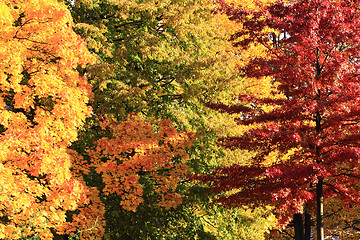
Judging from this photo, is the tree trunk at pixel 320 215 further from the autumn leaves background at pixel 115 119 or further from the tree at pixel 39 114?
the tree at pixel 39 114

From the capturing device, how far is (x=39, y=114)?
1188 centimetres

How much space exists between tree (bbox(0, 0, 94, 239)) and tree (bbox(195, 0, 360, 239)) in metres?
4.70

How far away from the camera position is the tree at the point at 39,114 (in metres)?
10.4

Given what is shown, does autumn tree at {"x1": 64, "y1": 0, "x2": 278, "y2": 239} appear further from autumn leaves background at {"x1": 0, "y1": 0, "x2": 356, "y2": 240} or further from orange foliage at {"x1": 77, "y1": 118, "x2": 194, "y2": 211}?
orange foliage at {"x1": 77, "y1": 118, "x2": 194, "y2": 211}

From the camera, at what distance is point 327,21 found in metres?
12.5

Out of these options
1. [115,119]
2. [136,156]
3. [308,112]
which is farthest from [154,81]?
[308,112]

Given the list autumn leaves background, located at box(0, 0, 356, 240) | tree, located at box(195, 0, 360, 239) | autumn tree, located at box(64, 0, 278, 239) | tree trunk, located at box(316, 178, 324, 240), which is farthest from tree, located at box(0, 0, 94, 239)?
tree trunk, located at box(316, 178, 324, 240)

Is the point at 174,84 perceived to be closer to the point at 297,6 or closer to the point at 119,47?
the point at 119,47

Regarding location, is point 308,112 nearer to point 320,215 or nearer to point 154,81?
point 320,215

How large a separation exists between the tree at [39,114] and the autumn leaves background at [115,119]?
0.04 metres

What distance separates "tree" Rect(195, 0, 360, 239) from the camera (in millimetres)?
11602

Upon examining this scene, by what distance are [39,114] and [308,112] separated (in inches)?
301

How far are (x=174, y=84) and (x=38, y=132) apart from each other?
7239 millimetres

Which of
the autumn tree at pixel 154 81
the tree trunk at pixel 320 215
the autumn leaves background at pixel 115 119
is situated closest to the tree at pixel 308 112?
the tree trunk at pixel 320 215
